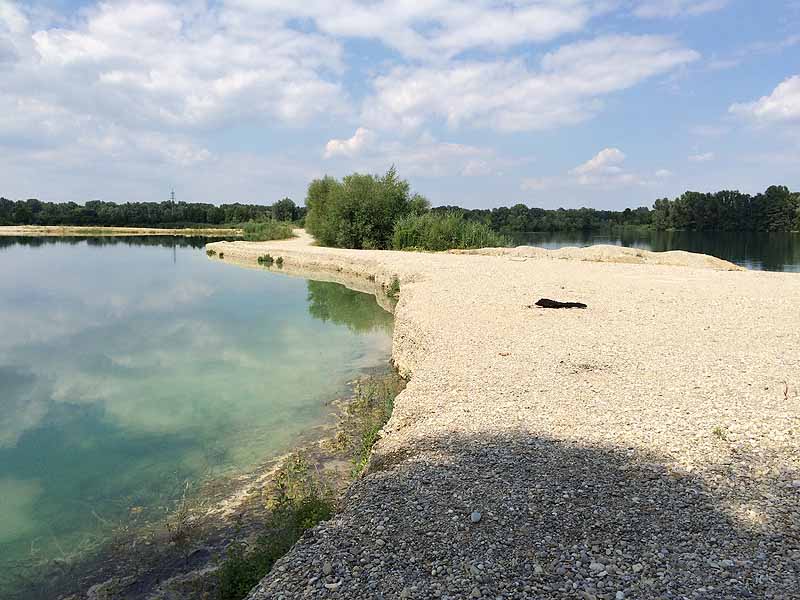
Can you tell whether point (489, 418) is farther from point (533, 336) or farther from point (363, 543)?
point (533, 336)

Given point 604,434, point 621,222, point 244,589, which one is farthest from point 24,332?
point 621,222

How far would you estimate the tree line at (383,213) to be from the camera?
134ft

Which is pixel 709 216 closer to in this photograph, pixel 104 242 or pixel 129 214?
pixel 104 242

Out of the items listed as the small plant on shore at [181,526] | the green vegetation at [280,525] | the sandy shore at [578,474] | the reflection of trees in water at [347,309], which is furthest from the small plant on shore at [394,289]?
the small plant on shore at [181,526]

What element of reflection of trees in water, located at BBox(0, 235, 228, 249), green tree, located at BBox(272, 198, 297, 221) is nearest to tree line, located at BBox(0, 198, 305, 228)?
green tree, located at BBox(272, 198, 297, 221)

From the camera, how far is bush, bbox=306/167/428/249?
40.4 metres

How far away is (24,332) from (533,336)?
1476cm

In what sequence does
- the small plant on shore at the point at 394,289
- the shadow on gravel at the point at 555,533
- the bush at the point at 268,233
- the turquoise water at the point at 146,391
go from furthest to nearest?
1. the bush at the point at 268,233
2. the small plant on shore at the point at 394,289
3. the turquoise water at the point at 146,391
4. the shadow on gravel at the point at 555,533

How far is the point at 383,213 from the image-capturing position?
40.4 metres

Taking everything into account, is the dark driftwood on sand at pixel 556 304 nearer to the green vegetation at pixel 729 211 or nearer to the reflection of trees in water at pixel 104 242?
the reflection of trees in water at pixel 104 242

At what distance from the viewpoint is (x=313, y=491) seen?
6.13 metres

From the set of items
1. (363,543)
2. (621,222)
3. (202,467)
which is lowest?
(202,467)

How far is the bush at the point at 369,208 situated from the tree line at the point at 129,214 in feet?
197

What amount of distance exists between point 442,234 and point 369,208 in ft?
23.9
